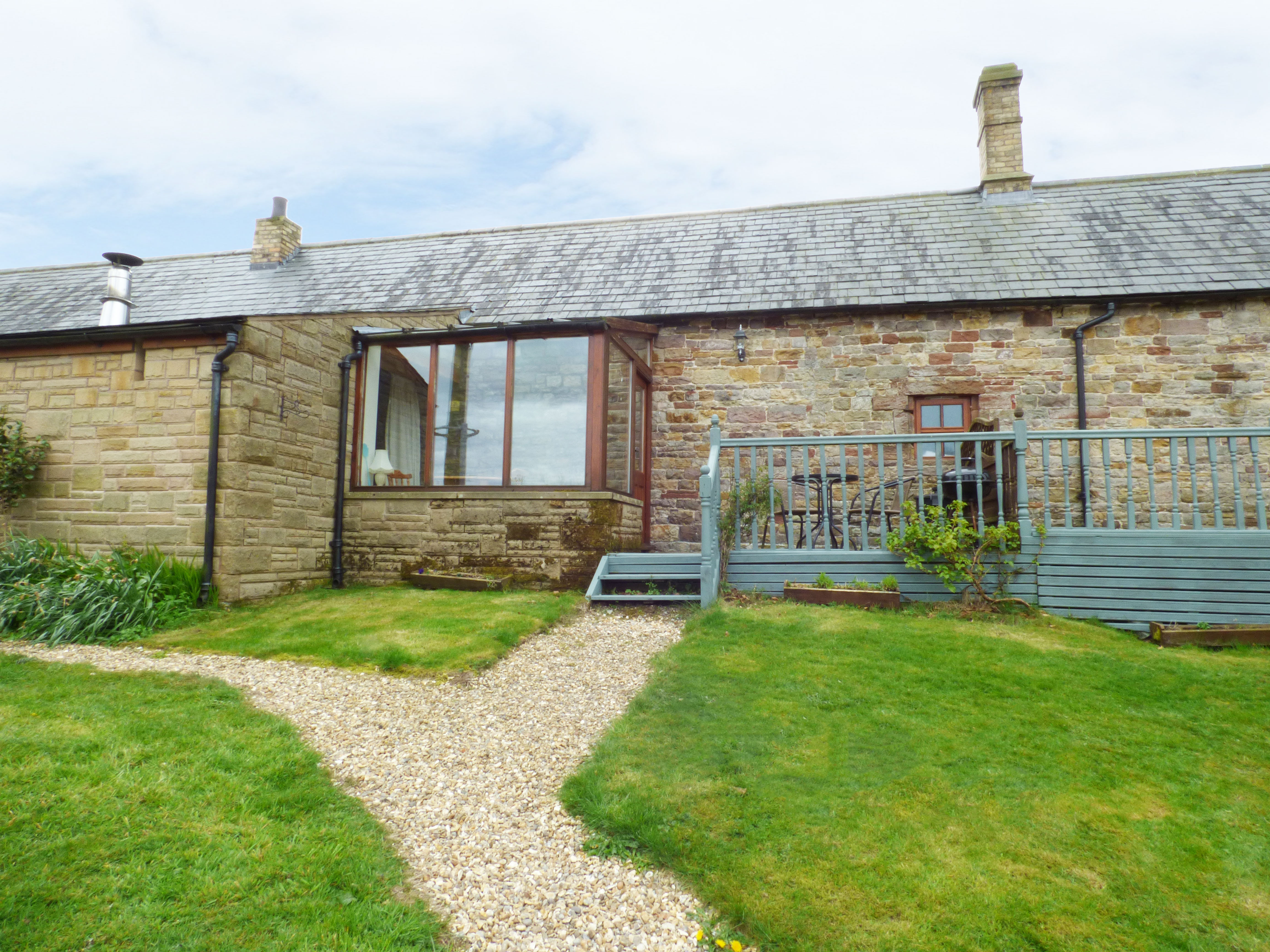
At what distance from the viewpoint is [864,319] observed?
9.22m

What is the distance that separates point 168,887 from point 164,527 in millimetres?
5506

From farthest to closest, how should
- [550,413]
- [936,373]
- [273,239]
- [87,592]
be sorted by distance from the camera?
[273,239]
[936,373]
[550,413]
[87,592]

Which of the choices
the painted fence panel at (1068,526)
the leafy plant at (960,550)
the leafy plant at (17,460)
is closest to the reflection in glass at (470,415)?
the painted fence panel at (1068,526)

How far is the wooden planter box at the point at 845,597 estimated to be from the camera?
606 centimetres

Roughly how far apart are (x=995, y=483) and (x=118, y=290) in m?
11.3

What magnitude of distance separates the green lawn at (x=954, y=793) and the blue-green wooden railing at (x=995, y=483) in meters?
1.60

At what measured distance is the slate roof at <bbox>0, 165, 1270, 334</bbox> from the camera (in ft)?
29.6

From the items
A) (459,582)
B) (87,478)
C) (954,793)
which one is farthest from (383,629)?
(954,793)

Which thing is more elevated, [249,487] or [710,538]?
[249,487]

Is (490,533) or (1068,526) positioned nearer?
(1068,526)

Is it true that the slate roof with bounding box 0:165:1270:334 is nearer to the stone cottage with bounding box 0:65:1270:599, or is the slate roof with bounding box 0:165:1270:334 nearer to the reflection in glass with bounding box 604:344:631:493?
the stone cottage with bounding box 0:65:1270:599

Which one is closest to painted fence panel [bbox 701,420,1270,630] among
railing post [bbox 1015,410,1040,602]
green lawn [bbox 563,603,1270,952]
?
railing post [bbox 1015,410,1040,602]

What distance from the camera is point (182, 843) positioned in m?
2.62

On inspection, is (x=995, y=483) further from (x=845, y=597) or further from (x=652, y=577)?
(x=652, y=577)
